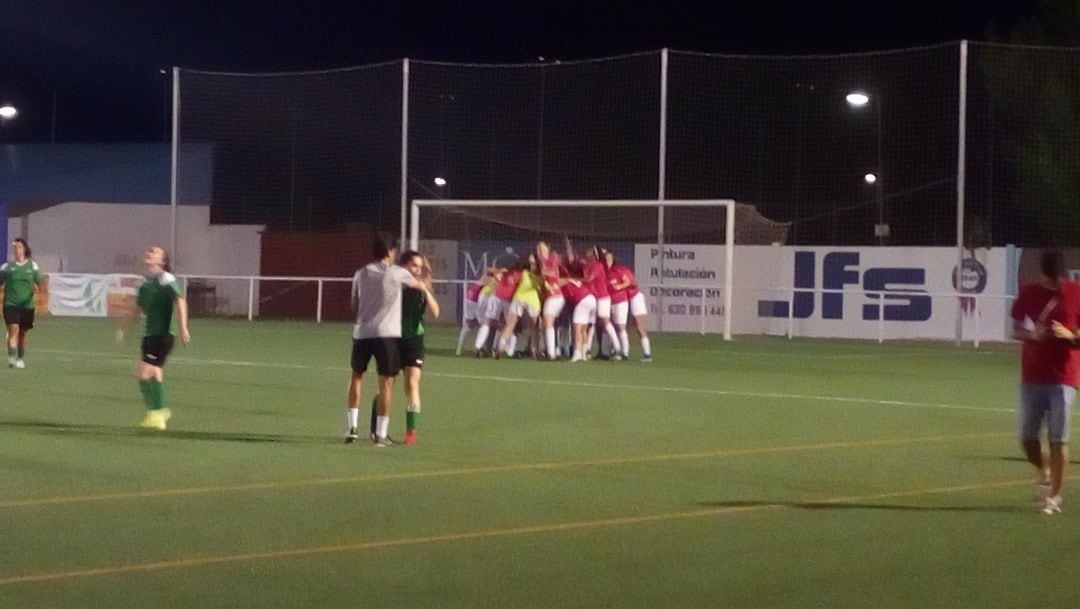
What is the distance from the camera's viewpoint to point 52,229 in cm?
5084

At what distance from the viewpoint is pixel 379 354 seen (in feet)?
46.8

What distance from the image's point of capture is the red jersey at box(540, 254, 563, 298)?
2517cm

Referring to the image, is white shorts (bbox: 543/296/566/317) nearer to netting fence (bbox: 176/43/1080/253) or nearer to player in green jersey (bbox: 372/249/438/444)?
netting fence (bbox: 176/43/1080/253)

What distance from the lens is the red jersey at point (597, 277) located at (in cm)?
2533

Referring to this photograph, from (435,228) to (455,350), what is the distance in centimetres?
775

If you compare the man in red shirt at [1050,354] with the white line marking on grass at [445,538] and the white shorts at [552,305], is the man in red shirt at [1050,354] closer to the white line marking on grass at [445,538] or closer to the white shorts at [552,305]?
the white line marking on grass at [445,538]

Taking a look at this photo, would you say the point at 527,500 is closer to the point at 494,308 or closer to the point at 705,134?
the point at 494,308

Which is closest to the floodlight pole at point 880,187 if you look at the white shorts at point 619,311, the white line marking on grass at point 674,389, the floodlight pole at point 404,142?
the floodlight pole at point 404,142

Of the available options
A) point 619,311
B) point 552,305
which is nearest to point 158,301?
point 552,305

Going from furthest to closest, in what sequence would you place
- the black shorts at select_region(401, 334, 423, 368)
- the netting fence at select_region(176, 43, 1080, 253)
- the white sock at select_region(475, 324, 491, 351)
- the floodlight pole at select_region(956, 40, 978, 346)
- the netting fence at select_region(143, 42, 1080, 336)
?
the netting fence at select_region(176, 43, 1080, 253) < the netting fence at select_region(143, 42, 1080, 336) < the floodlight pole at select_region(956, 40, 978, 346) < the white sock at select_region(475, 324, 491, 351) < the black shorts at select_region(401, 334, 423, 368)

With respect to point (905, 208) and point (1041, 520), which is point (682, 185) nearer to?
point (905, 208)

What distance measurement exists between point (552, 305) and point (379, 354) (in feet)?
37.5

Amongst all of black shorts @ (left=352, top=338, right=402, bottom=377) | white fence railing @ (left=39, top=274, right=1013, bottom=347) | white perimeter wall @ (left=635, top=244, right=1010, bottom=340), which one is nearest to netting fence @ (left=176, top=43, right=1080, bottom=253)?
white perimeter wall @ (left=635, top=244, right=1010, bottom=340)

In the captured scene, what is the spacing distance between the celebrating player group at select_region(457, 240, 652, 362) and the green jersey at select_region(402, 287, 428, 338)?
1003cm
